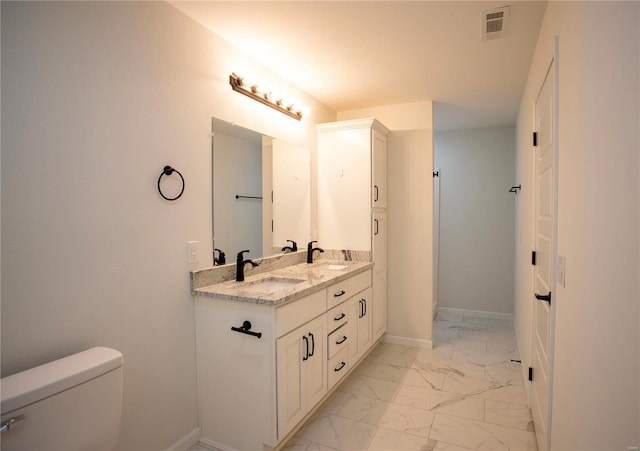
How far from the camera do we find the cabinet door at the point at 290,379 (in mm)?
1881

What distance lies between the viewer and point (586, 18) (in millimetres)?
Answer: 1136

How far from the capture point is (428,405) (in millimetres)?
2498

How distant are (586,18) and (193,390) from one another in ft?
7.94

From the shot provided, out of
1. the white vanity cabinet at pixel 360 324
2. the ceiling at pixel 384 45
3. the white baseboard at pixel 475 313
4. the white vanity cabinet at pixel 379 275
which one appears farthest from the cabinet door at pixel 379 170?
the white baseboard at pixel 475 313

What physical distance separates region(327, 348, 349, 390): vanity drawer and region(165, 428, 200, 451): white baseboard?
0.85 m

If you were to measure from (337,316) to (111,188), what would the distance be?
1.62m

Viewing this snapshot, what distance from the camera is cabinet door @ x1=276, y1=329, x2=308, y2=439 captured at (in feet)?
6.17

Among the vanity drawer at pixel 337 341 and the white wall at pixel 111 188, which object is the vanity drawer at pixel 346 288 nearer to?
the vanity drawer at pixel 337 341

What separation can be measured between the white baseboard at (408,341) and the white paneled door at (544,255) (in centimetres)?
128

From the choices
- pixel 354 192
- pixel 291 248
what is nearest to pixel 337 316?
pixel 291 248

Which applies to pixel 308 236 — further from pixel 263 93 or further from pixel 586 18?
pixel 586 18

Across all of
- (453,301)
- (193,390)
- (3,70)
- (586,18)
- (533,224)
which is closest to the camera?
(586,18)

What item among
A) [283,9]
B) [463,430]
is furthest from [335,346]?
[283,9]

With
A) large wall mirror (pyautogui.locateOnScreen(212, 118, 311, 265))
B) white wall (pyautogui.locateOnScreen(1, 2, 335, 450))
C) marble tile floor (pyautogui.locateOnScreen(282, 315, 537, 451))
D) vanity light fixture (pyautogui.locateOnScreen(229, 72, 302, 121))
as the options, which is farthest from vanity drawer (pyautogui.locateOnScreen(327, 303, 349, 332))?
vanity light fixture (pyautogui.locateOnScreen(229, 72, 302, 121))
